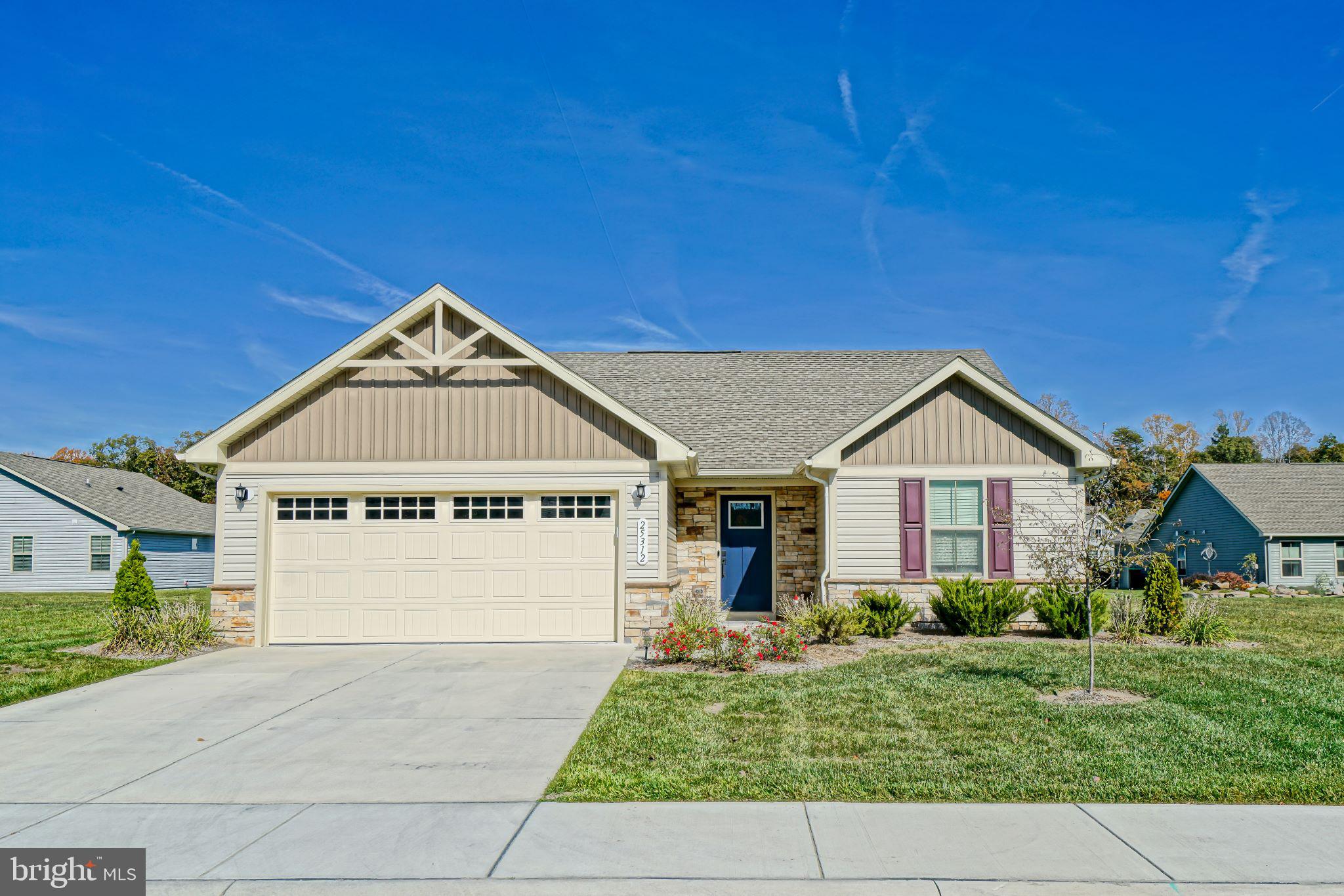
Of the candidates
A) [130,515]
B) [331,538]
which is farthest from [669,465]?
[130,515]

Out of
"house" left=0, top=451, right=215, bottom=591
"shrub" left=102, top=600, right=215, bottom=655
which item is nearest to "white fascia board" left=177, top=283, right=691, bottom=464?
"shrub" left=102, top=600, right=215, bottom=655

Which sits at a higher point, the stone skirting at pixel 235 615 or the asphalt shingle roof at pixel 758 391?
the asphalt shingle roof at pixel 758 391

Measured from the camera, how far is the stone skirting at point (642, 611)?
536 inches

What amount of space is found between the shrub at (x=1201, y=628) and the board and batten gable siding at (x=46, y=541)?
102 ft

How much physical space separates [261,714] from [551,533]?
572cm

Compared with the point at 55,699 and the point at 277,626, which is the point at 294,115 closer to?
the point at 277,626

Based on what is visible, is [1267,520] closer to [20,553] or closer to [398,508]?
[398,508]

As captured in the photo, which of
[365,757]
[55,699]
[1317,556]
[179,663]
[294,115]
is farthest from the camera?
[1317,556]

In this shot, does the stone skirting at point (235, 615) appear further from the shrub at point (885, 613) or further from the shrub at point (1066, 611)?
the shrub at point (1066, 611)

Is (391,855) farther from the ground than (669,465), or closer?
closer

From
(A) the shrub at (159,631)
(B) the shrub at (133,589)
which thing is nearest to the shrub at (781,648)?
(A) the shrub at (159,631)

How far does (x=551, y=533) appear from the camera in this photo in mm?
13891

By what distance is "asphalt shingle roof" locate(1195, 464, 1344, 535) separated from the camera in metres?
30.8

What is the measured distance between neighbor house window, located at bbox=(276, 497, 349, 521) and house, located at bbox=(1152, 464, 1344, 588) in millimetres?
25219
